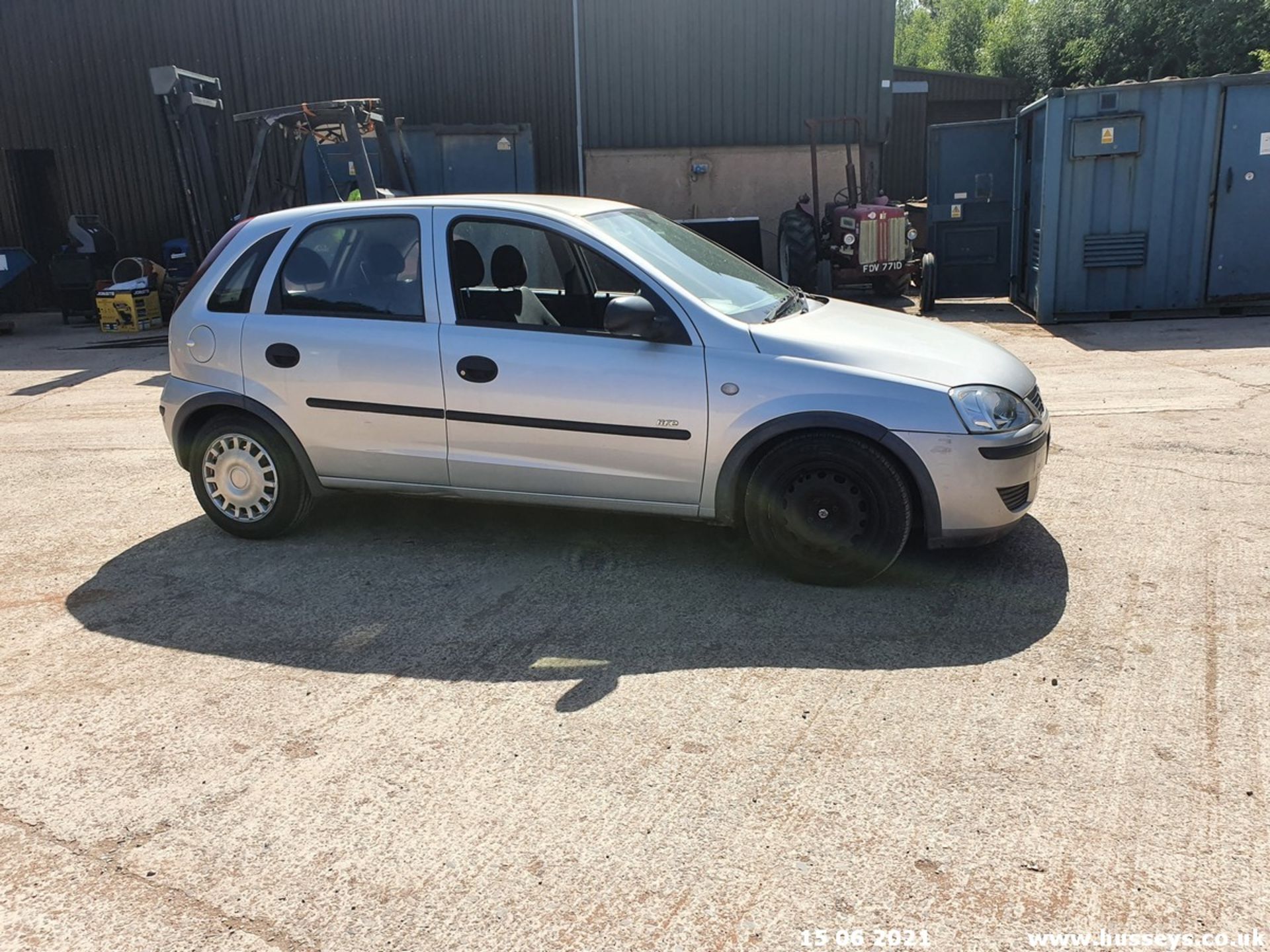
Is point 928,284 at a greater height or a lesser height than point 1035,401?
lesser

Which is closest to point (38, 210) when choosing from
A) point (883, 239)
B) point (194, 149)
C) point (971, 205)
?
point (194, 149)

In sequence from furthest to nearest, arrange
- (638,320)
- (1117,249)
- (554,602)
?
(1117,249), (554,602), (638,320)

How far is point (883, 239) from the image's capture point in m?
14.8

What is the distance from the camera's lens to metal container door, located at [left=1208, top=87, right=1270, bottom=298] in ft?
38.5

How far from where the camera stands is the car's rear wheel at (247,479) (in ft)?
17.1

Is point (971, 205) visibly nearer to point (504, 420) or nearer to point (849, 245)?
point (849, 245)

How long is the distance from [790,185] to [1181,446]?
489 inches

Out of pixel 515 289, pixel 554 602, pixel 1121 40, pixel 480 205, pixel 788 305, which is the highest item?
pixel 1121 40

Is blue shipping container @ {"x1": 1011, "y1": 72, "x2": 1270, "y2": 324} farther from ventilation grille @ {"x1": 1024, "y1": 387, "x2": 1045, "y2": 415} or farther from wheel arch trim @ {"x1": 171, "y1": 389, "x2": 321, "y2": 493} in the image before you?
wheel arch trim @ {"x1": 171, "y1": 389, "x2": 321, "y2": 493}

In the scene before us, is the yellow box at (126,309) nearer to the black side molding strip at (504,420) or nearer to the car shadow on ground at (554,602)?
the car shadow on ground at (554,602)

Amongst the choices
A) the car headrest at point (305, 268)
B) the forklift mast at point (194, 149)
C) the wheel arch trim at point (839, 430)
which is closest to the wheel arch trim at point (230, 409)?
the car headrest at point (305, 268)

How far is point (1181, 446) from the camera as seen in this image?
6.67 m

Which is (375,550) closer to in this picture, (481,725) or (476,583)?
(476,583)

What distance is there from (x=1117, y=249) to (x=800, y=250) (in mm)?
4276
